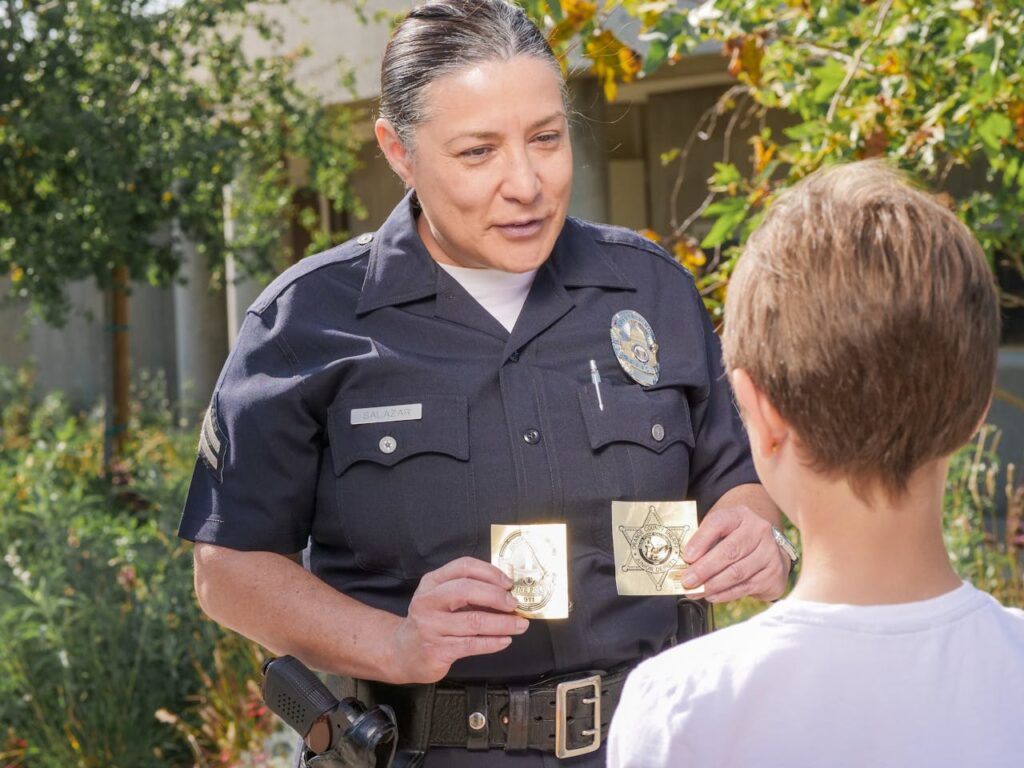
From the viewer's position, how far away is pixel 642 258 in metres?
2.28

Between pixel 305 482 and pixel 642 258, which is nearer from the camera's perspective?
pixel 305 482

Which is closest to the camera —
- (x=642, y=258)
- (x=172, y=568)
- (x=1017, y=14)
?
(x=642, y=258)

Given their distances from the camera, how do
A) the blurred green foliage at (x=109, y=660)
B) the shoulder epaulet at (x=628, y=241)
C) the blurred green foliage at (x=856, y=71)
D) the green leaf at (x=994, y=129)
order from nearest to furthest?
the shoulder epaulet at (x=628, y=241) → the green leaf at (x=994, y=129) → the blurred green foliage at (x=856, y=71) → the blurred green foliage at (x=109, y=660)

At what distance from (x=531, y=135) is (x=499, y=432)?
45 centimetres

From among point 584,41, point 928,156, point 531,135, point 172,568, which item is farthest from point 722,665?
point 172,568

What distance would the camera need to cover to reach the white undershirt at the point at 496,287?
2182 millimetres

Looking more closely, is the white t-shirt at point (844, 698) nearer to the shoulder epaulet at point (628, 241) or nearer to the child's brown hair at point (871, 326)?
the child's brown hair at point (871, 326)

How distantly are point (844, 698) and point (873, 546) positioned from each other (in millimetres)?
143

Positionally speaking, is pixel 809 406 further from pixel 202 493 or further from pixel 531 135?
pixel 202 493

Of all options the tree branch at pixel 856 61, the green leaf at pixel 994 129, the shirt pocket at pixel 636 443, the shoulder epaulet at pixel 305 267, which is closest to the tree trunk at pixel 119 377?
the tree branch at pixel 856 61

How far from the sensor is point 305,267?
7.11 ft

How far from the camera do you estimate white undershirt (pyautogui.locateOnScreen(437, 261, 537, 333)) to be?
7.16 ft

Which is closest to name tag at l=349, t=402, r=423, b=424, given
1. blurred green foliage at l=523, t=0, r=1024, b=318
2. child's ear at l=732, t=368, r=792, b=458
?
→ child's ear at l=732, t=368, r=792, b=458

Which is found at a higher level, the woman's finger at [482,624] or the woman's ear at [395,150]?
the woman's ear at [395,150]
